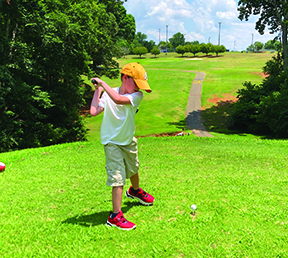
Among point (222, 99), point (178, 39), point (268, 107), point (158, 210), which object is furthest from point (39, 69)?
point (178, 39)

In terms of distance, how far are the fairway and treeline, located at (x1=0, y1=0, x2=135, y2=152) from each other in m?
7.49

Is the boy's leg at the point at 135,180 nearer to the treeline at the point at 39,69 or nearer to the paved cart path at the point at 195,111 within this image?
the treeline at the point at 39,69

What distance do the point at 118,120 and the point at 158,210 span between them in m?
1.76

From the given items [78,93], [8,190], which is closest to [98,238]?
[8,190]

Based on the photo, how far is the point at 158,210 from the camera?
4375mm

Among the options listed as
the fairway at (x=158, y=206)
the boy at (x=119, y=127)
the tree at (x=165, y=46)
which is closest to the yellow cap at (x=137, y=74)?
the boy at (x=119, y=127)

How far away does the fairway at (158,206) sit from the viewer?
3.37 m

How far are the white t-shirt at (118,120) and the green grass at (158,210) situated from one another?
1.37m

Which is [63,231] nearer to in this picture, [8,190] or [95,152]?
[8,190]

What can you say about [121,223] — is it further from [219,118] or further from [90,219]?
[219,118]

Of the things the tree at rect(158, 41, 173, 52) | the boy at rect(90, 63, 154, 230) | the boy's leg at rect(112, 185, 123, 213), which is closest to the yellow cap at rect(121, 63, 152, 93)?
the boy at rect(90, 63, 154, 230)

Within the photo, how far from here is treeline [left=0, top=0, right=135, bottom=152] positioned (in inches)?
583

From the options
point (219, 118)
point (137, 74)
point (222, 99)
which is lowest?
point (219, 118)

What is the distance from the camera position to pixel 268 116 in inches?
755
